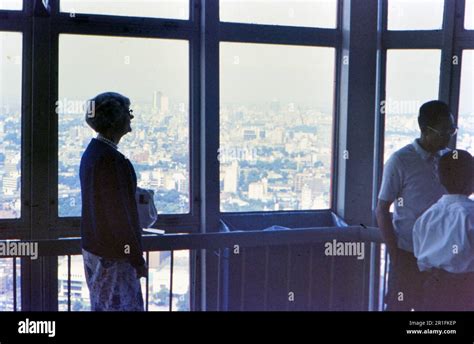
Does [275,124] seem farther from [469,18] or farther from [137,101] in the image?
[469,18]

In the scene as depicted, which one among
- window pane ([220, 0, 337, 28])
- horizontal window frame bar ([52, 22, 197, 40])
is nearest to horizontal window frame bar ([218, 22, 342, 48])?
window pane ([220, 0, 337, 28])

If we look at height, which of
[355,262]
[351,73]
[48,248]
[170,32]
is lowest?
[355,262]

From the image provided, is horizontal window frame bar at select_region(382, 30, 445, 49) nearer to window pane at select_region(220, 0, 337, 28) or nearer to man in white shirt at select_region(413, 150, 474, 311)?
window pane at select_region(220, 0, 337, 28)

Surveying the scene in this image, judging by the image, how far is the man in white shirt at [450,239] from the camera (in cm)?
165

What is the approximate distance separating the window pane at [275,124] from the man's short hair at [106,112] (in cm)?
75

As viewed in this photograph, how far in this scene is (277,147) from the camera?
8.64 ft

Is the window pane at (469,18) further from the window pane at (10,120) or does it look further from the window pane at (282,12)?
the window pane at (10,120)

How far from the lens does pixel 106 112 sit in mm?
1901

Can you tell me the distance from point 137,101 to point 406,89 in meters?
1.20

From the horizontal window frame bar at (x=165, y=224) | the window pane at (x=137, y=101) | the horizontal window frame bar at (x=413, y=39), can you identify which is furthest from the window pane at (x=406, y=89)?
the horizontal window frame bar at (x=165, y=224)
